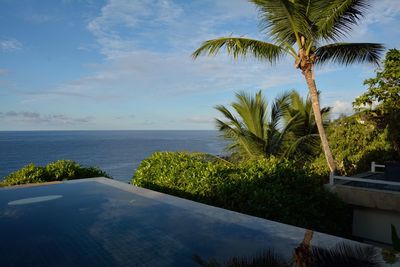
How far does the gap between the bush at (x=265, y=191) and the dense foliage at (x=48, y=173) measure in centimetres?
207

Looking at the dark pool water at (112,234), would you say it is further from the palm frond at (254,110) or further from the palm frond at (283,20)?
the palm frond at (254,110)

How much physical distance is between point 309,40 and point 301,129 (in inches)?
198

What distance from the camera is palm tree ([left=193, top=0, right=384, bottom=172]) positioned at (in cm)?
734

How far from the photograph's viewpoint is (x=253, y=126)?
10055 mm

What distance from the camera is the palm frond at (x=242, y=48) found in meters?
8.43

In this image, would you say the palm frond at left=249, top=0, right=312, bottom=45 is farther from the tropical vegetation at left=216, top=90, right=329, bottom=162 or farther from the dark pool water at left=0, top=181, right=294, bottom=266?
the dark pool water at left=0, top=181, right=294, bottom=266

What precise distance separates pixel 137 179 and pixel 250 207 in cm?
317

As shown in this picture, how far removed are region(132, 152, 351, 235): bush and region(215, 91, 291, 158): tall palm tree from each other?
3829 millimetres

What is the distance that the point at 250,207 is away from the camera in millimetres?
4707

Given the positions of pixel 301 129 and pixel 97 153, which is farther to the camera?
pixel 97 153

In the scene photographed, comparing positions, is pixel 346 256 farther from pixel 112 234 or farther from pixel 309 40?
pixel 309 40

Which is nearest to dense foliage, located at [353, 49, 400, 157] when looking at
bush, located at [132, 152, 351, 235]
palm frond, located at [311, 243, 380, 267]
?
bush, located at [132, 152, 351, 235]

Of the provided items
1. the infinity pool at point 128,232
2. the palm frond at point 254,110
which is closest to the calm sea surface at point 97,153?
the palm frond at point 254,110

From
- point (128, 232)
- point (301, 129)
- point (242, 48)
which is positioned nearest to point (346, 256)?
point (128, 232)
